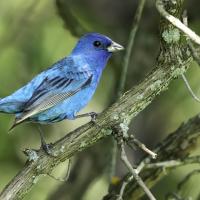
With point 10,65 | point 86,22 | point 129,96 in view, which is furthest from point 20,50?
point 129,96

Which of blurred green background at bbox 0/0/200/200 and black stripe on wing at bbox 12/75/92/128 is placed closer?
black stripe on wing at bbox 12/75/92/128

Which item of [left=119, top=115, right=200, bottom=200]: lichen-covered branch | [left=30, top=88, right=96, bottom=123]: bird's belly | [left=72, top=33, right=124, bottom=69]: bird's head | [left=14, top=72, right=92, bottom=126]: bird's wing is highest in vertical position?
[left=72, top=33, right=124, bottom=69]: bird's head

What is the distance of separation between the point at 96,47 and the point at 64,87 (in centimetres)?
62

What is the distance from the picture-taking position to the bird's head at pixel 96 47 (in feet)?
18.2

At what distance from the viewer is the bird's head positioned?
18.2 ft

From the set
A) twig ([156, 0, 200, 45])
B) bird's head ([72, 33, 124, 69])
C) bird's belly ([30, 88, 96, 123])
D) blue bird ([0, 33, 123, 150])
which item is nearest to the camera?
twig ([156, 0, 200, 45])

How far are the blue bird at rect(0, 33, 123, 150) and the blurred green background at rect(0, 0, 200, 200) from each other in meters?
0.45

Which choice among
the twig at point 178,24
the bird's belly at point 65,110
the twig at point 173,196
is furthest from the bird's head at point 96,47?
the twig at point 178,24

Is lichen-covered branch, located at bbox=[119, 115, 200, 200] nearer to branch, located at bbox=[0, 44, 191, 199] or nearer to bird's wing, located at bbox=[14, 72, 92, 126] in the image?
bird's wing, located at bbox=[14, 72, 92, 126]

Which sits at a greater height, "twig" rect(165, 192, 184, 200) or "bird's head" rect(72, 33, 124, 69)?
"bird's head" rect(72, 33, 124, 69)

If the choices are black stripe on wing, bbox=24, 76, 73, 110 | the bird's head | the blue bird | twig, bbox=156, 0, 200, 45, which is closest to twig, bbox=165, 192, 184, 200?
the blue bird

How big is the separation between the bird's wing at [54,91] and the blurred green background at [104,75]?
80 cm

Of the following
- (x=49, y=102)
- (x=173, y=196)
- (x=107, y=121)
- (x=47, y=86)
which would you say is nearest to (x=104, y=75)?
(x=47, y=86)

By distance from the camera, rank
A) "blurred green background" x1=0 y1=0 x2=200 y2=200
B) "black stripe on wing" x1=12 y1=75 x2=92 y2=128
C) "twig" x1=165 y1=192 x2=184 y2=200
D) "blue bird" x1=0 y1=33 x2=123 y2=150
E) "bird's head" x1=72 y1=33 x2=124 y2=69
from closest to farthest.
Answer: "black stripe on wing" x1=12 y1=75 x2=92 y2=128 → "twig" x1=165 y1=192 x2=184 y2=200 → "blue bird" x1=0 y1=33 x2=123 y2=150 → "bird's head" x1=72 y1=33 x2=124 y2=69 → "blurred green background" x1=0 y1=0 x2=200 y2=200
